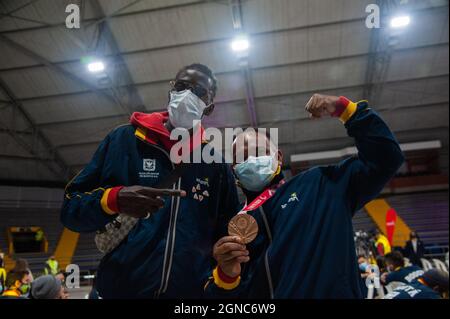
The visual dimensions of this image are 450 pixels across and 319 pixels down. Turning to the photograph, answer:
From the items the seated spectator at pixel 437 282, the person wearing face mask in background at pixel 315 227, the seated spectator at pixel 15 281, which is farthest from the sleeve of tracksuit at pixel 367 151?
the seated spectator at pixel 437 282

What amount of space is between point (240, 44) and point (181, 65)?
25 centimetres

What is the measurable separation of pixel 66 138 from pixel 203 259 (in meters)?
0.66

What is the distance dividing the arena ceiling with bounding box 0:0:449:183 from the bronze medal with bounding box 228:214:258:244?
49 centimetres

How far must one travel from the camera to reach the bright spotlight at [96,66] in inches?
48.6

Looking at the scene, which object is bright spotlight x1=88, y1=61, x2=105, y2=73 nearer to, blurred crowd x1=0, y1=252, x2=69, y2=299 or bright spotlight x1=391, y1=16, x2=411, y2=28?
blurred crowd x1=0, y1=252, x2=69, y2=299

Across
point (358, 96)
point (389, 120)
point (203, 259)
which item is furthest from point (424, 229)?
point (203, 259)

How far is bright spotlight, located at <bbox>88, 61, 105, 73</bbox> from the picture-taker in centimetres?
123

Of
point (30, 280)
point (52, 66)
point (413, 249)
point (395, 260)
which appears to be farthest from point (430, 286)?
point (413, 249)

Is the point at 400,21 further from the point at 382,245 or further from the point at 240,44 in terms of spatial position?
the point at 382,245

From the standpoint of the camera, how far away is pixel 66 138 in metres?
1.25

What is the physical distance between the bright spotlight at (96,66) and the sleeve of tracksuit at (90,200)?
0.33 metres

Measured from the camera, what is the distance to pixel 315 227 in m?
0.91

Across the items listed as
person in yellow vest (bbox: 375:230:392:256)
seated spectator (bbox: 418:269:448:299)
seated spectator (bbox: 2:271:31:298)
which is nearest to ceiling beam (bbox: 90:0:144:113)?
seated spectator (bbox: 2:271:31:298)

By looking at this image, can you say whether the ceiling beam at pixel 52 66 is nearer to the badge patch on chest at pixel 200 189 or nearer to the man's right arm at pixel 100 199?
the man's right arm at pixel 100 199
